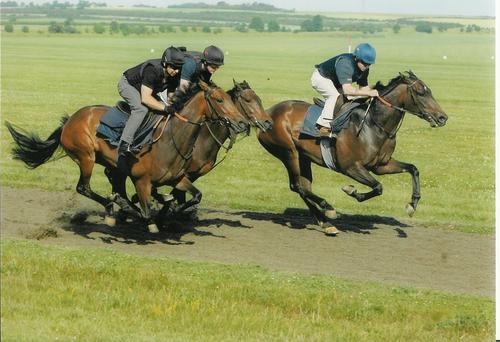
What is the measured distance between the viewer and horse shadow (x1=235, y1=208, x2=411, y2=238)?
598 inches

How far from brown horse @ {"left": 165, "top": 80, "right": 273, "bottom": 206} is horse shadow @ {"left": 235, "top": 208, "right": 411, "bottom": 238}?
205 centimetres

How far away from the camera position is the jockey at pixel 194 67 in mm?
13156

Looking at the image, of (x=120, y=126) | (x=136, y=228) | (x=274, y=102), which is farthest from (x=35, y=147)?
(x=274, y=102)

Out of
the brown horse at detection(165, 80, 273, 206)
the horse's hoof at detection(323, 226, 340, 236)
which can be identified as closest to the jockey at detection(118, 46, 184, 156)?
the brown horse at detection(165, 80, 273, 206)

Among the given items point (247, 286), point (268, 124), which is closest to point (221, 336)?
point (247, 286)

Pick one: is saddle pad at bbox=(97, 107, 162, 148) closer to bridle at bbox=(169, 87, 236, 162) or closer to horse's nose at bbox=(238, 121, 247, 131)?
bridle at bbox=(169, 87, 236, 162)

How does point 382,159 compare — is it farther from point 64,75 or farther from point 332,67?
point 64,75

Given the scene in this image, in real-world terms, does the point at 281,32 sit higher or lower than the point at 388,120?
lower

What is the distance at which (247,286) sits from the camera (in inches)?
446

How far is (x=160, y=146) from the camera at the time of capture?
13172mm

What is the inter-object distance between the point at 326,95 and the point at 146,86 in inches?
113

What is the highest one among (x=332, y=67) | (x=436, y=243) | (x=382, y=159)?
(x=332, y=67)

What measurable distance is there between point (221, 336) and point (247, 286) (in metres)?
1.87

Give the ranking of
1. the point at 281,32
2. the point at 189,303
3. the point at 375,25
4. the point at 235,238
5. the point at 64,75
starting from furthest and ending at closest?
the point at 281,32, the point at 375,25, the point at 64,75, the point at 235,238, the point at 189,303
